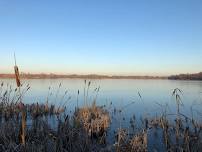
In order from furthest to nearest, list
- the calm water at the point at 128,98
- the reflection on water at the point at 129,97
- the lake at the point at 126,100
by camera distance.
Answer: the reflection on water at the point at 129,97 → the calm water at the point at 128,98 → the lake at the point at 126,100

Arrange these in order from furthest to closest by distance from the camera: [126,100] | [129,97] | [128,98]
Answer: [129,97] < [128,98] < [126,100]

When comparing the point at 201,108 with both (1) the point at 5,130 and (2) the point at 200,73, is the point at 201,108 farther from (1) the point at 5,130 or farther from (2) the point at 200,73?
(2) the point at 200,73

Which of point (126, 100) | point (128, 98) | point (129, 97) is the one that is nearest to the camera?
point (126, 100)

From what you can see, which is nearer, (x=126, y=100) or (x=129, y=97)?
(x=126, y=100)

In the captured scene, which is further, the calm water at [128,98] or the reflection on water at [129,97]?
the reflection on water at [129,97]

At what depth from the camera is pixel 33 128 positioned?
293 inches

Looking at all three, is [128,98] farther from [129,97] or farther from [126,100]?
[126,100]

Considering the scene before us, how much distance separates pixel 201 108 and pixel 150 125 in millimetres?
6545

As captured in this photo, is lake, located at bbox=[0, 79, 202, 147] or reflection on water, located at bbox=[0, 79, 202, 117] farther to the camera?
reflection on water, located at bbox=[0, 79, 202, 117]

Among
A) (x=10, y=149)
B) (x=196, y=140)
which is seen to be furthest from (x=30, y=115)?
(x=196, y=140)

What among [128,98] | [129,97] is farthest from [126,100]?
[129,97]

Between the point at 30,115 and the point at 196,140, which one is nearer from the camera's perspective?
the point at 196,140

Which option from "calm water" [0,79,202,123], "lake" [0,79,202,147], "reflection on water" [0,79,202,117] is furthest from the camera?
"reflection on water" [0,79,202,117]

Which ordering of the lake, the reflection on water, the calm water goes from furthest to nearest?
the reflection on water → the calm water → the lake
